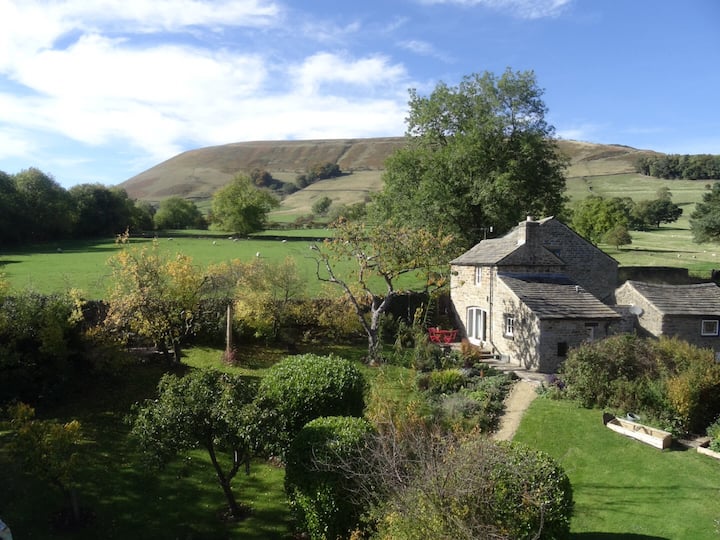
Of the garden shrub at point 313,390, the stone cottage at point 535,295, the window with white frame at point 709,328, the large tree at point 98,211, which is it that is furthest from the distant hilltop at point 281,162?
the garden shrub at point 313,390

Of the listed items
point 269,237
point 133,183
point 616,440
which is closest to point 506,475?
point 616,440

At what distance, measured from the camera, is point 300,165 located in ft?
586

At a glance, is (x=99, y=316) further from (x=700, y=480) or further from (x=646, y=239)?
(x=646, y=239)

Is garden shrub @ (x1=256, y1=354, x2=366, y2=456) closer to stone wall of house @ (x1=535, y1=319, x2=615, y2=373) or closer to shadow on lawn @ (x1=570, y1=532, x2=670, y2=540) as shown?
shadow on lawn @ (x1=570, y1=532, x2=670, y2=540)

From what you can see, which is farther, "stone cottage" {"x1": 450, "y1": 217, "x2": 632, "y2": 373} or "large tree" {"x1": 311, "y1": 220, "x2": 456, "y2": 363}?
"large tree" {"x1": 311, "y1": 220, "x2": 456, "y2": 363}

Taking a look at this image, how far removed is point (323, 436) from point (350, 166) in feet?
540

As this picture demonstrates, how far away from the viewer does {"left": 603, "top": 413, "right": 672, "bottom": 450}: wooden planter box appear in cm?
1477

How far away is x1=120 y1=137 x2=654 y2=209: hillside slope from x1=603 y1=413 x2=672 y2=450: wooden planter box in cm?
10630

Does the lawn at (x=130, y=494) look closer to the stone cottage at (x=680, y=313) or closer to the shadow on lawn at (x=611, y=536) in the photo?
the shadow on lawn at (x=611, y=536)

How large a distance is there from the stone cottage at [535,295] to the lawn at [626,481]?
6.25m

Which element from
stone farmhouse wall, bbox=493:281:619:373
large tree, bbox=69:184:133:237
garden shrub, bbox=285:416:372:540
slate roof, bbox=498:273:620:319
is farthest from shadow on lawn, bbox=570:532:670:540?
large tree, bbox=69:184:133:237

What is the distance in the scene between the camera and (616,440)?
50.5ft

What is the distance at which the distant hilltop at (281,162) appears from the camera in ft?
465

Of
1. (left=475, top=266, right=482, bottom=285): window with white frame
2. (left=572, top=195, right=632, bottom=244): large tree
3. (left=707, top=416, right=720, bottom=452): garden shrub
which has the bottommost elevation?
(left=707, top=416, right=720, bottom=452): garden shrub
